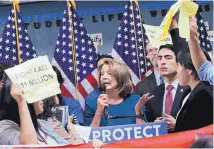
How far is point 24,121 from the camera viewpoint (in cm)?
258

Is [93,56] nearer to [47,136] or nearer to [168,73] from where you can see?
[168,73]

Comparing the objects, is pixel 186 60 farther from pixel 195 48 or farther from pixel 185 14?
pixel 185 14

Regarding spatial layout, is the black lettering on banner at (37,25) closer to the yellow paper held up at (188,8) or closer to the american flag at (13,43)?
the american flag at (13,43)

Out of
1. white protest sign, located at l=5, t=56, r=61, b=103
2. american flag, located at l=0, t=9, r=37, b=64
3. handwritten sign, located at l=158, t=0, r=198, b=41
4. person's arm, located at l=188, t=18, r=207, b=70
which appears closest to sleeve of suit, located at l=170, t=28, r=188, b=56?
person's arm, located at l=188, t=18, r=207, b=70

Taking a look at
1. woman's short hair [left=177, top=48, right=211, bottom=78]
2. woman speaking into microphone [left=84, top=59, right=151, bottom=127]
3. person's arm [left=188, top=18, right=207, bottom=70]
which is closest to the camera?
person's arm [left=188, top=18, right=207, bottom=70]

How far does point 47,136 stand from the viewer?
279 cm

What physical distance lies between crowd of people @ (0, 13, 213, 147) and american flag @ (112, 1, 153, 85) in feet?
5.85

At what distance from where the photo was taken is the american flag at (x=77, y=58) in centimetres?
611

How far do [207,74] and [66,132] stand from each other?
1.15 meters

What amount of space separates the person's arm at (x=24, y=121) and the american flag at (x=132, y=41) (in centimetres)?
373

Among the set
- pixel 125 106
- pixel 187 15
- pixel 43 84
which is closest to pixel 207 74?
pixel 187 15

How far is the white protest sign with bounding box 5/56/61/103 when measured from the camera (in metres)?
2.52

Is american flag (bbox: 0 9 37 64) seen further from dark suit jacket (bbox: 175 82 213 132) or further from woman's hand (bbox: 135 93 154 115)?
dark suit jacket (bbox: 175 82 213 132)

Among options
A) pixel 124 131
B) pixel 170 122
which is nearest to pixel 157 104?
pixel 170 122
